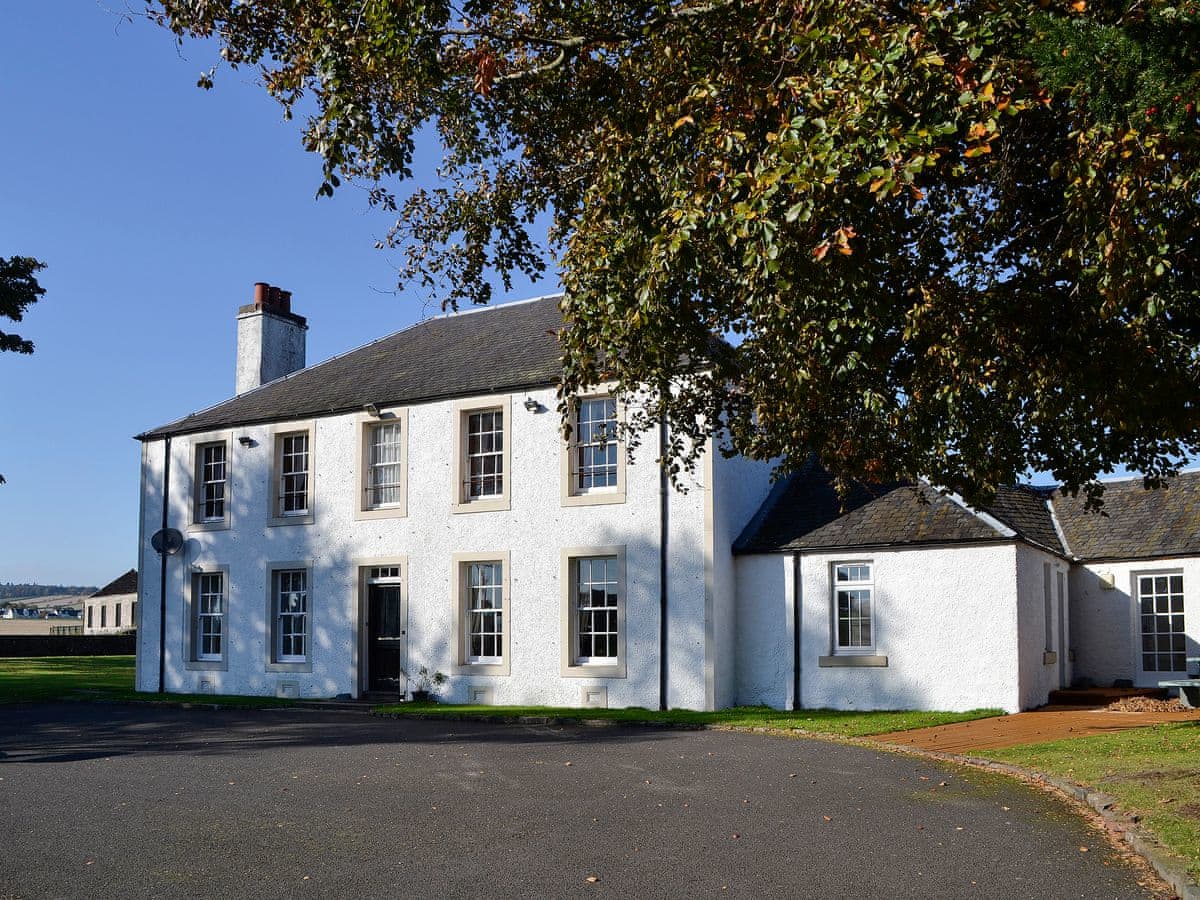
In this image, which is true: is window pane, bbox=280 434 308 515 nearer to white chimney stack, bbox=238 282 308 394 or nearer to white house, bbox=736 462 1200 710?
white chimney stack, bbox=238 282 308 394

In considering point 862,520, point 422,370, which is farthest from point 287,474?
point 862,520

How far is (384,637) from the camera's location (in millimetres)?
23531

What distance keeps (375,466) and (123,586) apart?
6484 centimetres

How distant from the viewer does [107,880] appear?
7.34 m

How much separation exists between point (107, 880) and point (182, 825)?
1.89m

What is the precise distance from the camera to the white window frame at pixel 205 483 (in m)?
25.6

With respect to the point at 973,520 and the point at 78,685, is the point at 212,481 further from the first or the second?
the point at 973,520

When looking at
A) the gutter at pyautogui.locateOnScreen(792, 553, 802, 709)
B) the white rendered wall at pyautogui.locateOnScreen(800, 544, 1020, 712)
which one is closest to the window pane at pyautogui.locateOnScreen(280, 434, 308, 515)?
the gutter at pyautogui.locateOnScreen(792, 553, 802, 709)

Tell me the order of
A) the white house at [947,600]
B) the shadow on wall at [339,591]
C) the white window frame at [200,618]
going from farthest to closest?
1. the white window frame at [200,618]
2. the shadow on wall at [339,591]
3. the white house at [947,600]

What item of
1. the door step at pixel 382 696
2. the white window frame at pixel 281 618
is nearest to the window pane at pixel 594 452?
the door step at pixel 382 696

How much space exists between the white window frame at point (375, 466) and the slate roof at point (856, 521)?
22.1 ft

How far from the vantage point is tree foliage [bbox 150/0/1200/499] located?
795 cm

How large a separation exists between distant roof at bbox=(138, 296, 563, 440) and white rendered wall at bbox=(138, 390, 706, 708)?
36cm

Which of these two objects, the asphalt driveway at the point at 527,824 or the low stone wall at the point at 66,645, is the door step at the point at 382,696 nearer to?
the asphalt driveway at the point at 527,824
